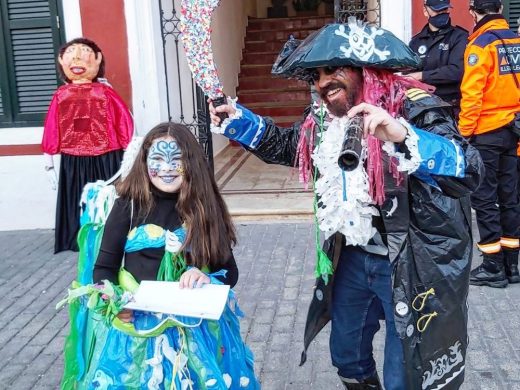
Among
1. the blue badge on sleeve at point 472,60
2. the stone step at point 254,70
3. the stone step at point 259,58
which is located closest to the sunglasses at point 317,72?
the blue badge on sleeve at point 472,60

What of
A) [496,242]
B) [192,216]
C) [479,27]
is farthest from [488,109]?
[192,216]

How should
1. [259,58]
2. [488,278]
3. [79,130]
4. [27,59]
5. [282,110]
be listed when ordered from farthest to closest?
[259,58] < [282,110] < [27,59] < [79,130] < [488,278]

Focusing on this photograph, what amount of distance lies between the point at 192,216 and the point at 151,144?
34 cm

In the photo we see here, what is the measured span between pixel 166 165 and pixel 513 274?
10.6 ft

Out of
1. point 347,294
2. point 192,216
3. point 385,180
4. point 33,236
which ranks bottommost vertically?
point 33,236

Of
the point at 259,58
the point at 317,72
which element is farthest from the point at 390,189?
the point at 259,58

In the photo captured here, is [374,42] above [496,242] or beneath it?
above

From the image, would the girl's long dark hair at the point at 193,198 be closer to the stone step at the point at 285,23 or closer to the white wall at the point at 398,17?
the white wall at the point at 398,17

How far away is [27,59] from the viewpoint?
6.91 m

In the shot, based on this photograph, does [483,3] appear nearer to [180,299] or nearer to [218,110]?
[218,110]

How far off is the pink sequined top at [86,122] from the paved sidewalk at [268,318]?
39.9 inches

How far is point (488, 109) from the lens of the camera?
4.80 m

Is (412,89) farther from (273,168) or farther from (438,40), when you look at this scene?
(273,168)

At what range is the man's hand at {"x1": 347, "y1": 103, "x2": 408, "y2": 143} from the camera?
2049 millimetres
